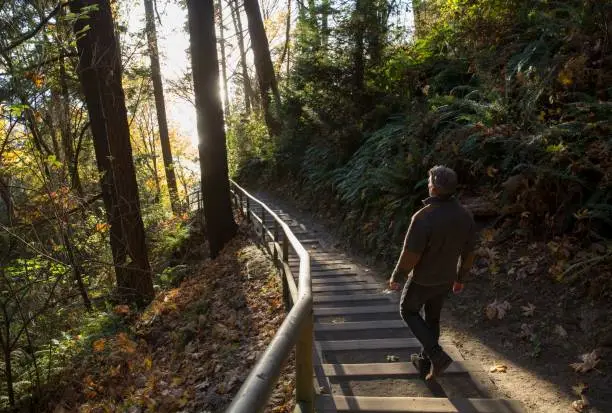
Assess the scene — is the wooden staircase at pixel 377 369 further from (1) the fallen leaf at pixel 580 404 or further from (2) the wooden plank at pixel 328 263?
(2) the wooden plank at pixel 328 263

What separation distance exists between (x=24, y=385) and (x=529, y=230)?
26.6ft

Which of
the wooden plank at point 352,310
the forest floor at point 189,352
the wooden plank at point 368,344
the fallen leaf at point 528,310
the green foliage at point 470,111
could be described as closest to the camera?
the wooden plank at point 368,344

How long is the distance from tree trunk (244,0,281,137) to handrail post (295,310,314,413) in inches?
672

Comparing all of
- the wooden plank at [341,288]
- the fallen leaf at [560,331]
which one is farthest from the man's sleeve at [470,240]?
the wooden plank at [341,288]

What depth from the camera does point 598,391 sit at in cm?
409

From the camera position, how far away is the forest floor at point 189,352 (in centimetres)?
524

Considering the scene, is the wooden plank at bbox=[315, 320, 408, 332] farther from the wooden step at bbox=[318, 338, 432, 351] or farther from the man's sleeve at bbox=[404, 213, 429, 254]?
the man's sleeve at bbox=[404, 213, 429, 254]

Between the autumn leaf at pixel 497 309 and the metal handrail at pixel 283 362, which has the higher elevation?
the metal handrail at pixel 283 362

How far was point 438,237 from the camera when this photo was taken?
4.05 metres

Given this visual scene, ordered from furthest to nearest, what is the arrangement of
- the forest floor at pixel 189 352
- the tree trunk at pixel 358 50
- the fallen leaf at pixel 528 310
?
the tree trunk at pixel 358 50
the fallen leaf at pixel 528 310
the forest floor at pixel 189 352

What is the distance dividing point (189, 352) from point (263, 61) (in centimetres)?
1589

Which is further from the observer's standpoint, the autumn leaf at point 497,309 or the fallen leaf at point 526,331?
the autumn leaf at point 497,309

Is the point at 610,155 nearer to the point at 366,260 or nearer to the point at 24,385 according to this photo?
the point at 366,260

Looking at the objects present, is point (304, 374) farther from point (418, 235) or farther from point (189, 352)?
point (189, 352)
